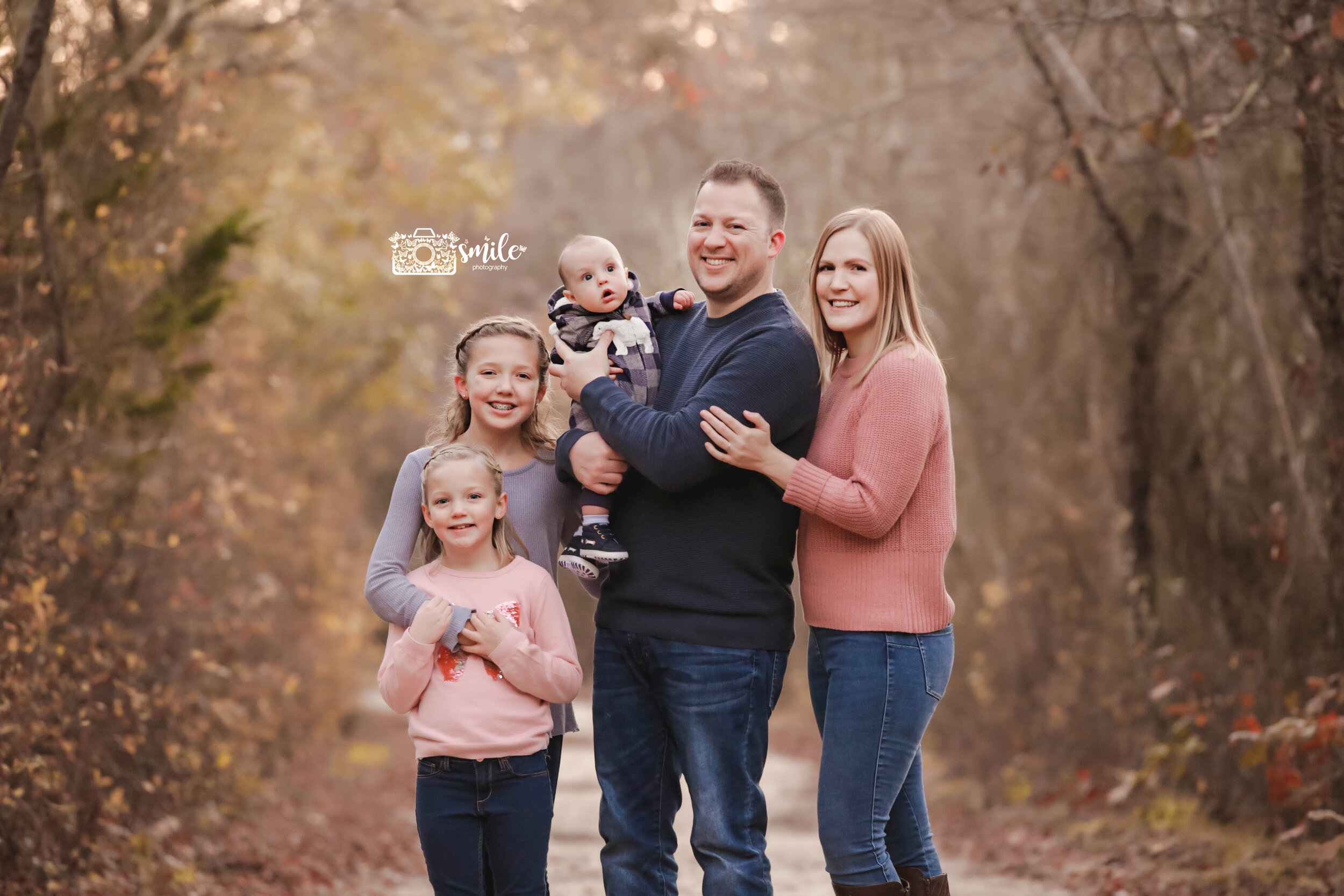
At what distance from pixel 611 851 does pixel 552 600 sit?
1.98 feet

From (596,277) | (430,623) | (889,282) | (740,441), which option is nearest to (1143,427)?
(889,282)

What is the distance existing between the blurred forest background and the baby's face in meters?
1.94

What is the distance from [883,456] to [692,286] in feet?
17.7

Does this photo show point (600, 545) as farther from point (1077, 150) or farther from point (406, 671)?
point (1077, 150)

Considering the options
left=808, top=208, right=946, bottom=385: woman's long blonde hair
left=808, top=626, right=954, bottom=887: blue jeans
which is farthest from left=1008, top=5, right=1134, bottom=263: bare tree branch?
left=808, top=626, right=954, bottom=887: blue jeans

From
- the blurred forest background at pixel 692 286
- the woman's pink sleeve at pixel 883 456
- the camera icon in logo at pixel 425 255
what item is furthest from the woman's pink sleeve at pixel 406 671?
the blurred forest background at pixel 692 286

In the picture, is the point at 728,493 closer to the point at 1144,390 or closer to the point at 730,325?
the point at 730,325

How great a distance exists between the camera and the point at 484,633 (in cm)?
285

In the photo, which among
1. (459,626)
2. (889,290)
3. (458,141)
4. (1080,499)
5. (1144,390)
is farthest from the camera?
(458,141)

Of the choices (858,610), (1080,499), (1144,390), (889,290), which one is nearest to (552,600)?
(858,610)

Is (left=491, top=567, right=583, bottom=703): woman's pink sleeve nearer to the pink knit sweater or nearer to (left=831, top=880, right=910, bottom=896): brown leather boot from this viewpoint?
the pink knit sweater

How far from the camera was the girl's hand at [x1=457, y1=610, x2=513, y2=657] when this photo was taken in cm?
285

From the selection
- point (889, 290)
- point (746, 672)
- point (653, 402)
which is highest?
point (889, 290)

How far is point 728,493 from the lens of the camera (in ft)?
9.78
